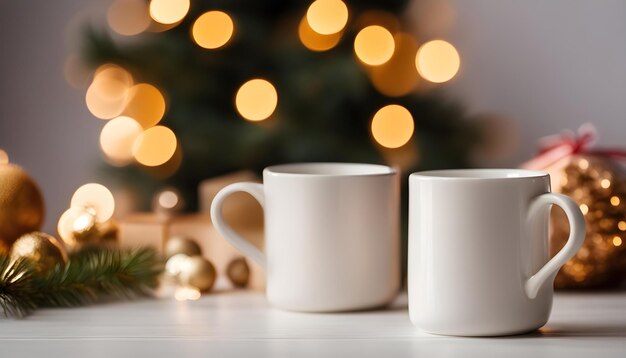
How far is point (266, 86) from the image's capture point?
1.36 metres

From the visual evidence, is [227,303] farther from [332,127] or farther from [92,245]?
[332,127]

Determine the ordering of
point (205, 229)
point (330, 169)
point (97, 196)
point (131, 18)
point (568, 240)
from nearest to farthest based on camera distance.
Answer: point (568, 240), point (330, 169), point (205, 229), point (97, 196), point (131, 18)

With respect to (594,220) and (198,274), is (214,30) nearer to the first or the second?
(198,274)

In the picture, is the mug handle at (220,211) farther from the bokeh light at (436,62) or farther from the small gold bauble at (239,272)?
the bokeh light at (436,62)

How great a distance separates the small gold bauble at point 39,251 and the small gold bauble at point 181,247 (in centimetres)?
14

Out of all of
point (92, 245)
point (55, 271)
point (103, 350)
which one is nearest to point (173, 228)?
point (92, 245)

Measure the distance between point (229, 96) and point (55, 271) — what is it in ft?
2.08

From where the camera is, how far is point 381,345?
0.68 meters

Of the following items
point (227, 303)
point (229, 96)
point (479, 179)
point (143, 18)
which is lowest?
point (227, 303)

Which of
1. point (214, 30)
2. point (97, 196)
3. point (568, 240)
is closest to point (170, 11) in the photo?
point (214, 30)

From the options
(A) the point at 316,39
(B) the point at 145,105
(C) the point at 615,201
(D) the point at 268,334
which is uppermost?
(A) the point at 316,39

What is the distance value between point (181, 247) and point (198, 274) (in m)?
0.07

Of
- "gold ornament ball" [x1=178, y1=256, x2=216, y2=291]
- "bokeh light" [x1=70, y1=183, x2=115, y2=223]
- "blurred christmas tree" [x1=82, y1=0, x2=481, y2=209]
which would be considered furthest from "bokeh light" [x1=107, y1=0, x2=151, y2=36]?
"gold ornament ball" [x1=178, y1=256, x2=216, y2=291]

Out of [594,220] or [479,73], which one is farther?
[479,73]
